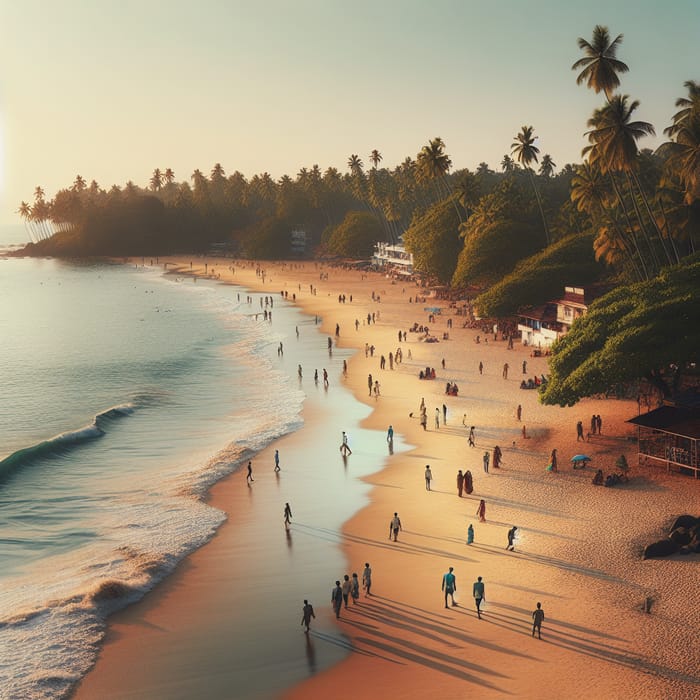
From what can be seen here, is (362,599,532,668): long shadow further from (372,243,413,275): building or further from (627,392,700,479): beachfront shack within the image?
(372,243,413,275): building

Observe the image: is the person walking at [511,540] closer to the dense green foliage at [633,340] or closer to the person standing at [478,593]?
the person standing at [478,593]

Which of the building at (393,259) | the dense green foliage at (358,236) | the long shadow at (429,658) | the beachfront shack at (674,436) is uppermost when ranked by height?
the dense green foliage at (358,236)

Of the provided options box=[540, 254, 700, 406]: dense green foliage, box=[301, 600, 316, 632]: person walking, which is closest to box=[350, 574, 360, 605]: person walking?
box=[301, 600, 316, 632]: person walking

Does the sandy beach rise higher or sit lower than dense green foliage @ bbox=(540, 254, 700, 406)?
lower

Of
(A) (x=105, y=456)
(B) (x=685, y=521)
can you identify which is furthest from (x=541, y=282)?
(B) (x=685, y=521)

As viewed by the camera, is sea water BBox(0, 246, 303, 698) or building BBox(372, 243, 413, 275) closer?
sea water BBox(0, 246, 303, 698)

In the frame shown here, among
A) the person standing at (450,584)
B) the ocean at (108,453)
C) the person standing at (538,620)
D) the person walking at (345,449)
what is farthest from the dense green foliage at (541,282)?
the person standing at (538,620)
